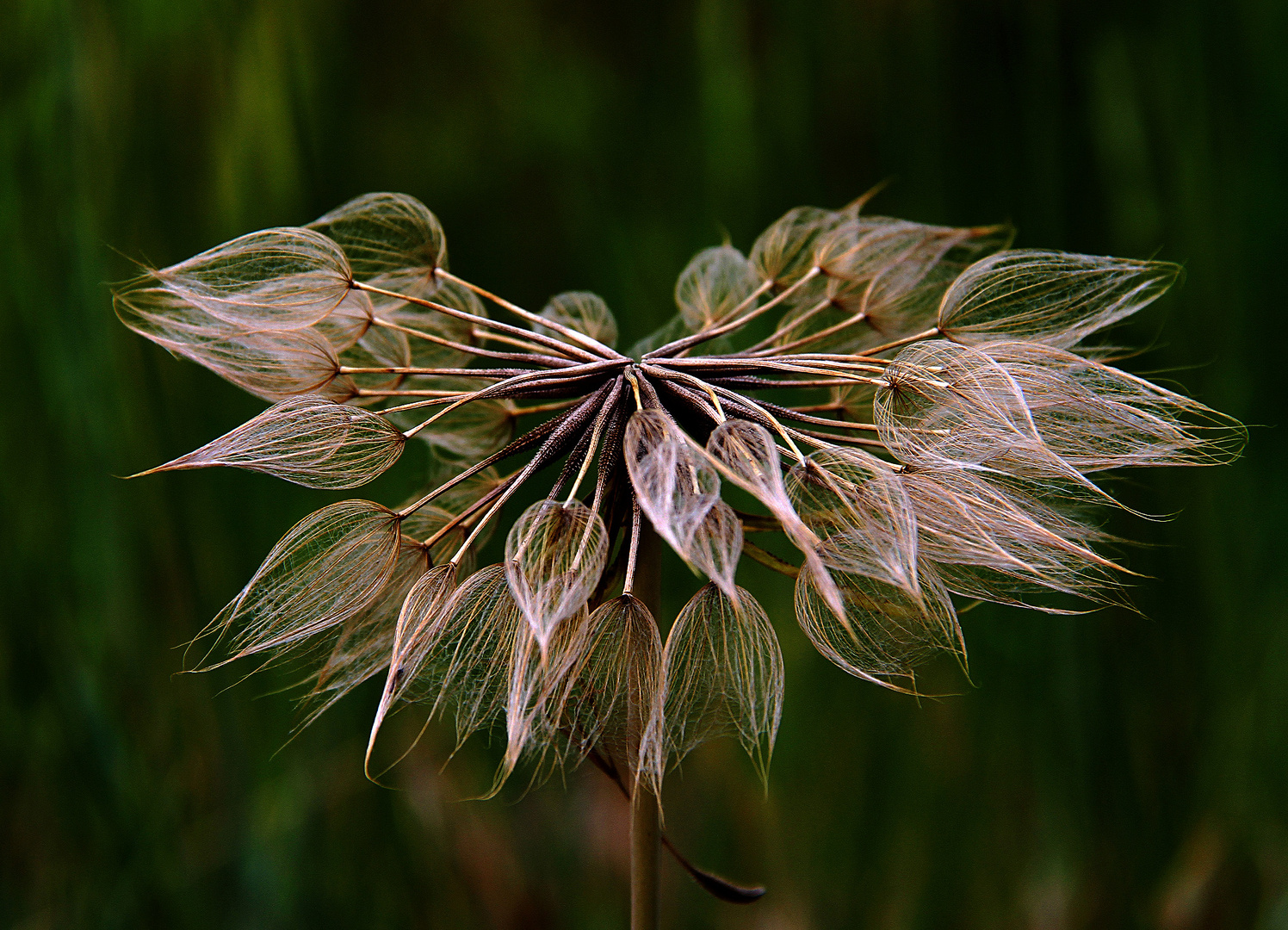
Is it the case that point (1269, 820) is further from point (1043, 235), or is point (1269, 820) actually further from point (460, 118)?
point (460, 118)

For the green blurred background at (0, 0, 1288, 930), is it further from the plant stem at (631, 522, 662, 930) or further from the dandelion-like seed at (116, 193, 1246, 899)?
the plant stem at (631, 522, 662, 930)

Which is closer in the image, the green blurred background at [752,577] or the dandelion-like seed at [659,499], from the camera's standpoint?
the dandelion-like seed at [659,499]

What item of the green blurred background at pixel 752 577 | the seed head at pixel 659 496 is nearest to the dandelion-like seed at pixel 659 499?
the seed head at pixel 659 496

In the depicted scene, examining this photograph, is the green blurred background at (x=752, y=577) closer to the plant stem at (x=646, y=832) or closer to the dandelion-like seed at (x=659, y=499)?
the dandelion-like seed at (x=659, y=499)

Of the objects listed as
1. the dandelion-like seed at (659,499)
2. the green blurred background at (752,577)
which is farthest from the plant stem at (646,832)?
the green blurred background at (752,577)

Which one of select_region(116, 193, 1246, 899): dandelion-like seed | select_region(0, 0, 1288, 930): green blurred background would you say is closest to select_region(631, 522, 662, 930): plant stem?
select_region(116, 193, 1246, 899): dandelion-like seed

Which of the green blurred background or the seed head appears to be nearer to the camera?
the seed head

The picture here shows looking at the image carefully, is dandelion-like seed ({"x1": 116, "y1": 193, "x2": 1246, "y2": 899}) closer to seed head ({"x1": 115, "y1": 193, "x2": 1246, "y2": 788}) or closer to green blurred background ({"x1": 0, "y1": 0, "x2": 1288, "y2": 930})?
seed head ({"x1": 115, "y1": 193, "x2": 1246, "y2": 788})
